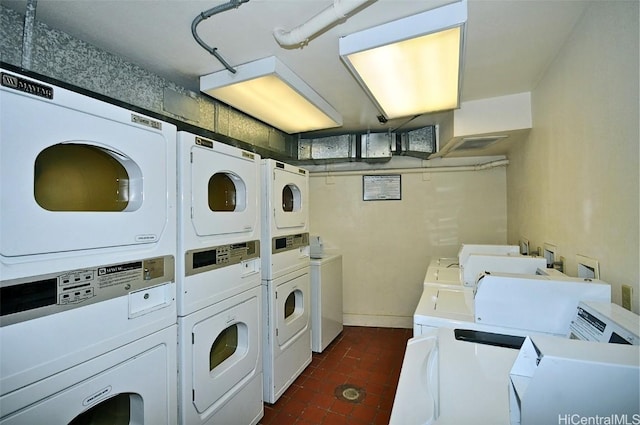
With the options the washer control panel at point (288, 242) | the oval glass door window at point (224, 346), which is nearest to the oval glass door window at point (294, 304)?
the washer control panel at point (288, 242)

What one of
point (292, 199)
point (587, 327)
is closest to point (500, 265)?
point (587, 327)

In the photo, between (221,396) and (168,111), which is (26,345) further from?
(168,111)

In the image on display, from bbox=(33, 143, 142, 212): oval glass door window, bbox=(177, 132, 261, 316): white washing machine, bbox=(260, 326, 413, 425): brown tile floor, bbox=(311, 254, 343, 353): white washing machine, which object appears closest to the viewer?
bbox=(33, 143, 142, 212): oval glass door window

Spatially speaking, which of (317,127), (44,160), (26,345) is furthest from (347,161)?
(26,345)

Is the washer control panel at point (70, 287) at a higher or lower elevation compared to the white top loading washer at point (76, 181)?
lower

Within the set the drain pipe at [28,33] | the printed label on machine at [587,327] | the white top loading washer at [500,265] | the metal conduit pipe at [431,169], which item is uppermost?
the drain pipe at [28,33]

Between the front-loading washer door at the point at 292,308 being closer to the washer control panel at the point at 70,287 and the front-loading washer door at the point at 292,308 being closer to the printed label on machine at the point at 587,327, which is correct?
the washer control panel at the point at 70,287

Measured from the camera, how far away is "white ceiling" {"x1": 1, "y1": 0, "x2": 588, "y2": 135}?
4.67 feet

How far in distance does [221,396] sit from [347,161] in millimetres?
3045

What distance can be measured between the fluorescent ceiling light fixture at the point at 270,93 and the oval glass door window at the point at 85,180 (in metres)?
1.05

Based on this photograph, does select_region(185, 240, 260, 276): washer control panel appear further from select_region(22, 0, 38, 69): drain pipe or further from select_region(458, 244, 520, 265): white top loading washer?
select_region(458, 244, 520, 265): white top loading washer

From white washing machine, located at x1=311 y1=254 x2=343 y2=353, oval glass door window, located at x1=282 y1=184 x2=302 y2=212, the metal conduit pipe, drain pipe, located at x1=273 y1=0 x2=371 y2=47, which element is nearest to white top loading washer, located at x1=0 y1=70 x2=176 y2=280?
drain pipe, located at x1=273 y1=0 x2=371 y2=47

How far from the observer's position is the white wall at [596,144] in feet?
3.88

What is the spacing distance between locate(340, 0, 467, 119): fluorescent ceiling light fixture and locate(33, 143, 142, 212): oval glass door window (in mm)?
1255
